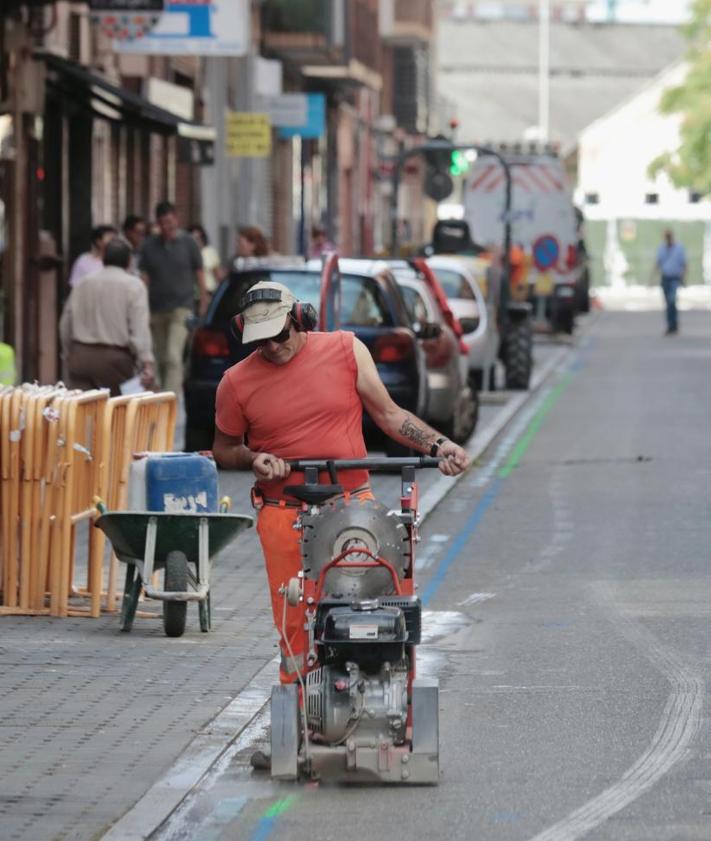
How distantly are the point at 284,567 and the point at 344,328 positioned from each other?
1145 cm

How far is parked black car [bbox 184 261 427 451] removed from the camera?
19938 mm

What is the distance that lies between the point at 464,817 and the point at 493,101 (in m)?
112

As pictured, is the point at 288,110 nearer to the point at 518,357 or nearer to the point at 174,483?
the point at 518,357

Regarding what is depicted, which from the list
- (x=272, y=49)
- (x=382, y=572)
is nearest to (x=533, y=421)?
(x=382, y=572)


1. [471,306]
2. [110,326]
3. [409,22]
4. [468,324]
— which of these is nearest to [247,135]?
[471,306]

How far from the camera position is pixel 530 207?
144ft

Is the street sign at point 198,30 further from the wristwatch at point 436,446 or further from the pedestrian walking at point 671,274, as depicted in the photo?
the pedestrian walking at point 671,274

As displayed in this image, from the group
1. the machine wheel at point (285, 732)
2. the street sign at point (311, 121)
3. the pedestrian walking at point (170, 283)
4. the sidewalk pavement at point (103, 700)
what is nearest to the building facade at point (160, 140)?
the street sign at point (311, 121)

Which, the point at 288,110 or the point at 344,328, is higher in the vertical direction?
the point at 288,110

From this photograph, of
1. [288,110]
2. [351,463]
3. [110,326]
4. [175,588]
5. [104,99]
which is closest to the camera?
[351,463]

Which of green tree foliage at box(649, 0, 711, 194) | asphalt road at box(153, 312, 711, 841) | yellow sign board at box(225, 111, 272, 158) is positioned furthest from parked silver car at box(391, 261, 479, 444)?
green tree foliage at box(649, 0, 711, 194)

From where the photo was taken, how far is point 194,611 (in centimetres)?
1245

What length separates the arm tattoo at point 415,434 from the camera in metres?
8.50

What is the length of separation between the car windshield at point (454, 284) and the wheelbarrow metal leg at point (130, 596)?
15.6 meters
